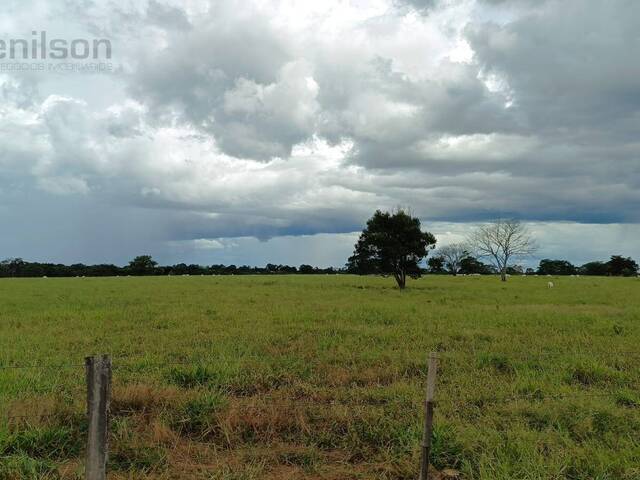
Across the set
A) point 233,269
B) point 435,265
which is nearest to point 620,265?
point 435,265

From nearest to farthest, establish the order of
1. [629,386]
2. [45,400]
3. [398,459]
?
[398,459] → [45,400] → [629,386]

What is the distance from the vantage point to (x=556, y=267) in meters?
122

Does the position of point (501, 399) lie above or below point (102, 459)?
below

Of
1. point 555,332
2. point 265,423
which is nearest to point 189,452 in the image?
point 265,423

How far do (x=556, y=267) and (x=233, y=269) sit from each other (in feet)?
257

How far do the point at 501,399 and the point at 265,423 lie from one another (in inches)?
152

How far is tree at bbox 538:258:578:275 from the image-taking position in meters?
119

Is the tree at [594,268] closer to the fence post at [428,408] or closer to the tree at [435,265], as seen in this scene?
the tree at [435,265]

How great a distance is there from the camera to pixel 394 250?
134ft

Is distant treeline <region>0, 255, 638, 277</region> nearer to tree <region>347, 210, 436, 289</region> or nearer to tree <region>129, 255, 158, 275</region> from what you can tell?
tree <region>129, 255, 158, 275</region>

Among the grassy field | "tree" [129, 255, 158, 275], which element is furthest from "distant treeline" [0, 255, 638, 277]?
the grassy field

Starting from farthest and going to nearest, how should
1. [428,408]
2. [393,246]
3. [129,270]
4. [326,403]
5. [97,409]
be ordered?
[129,270] < [393,246] < [326,403] < [428,408] < [97,409]

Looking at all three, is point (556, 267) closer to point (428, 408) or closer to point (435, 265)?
point (435, 265)

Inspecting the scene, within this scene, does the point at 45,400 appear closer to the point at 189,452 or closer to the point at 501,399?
the point at 189,452
